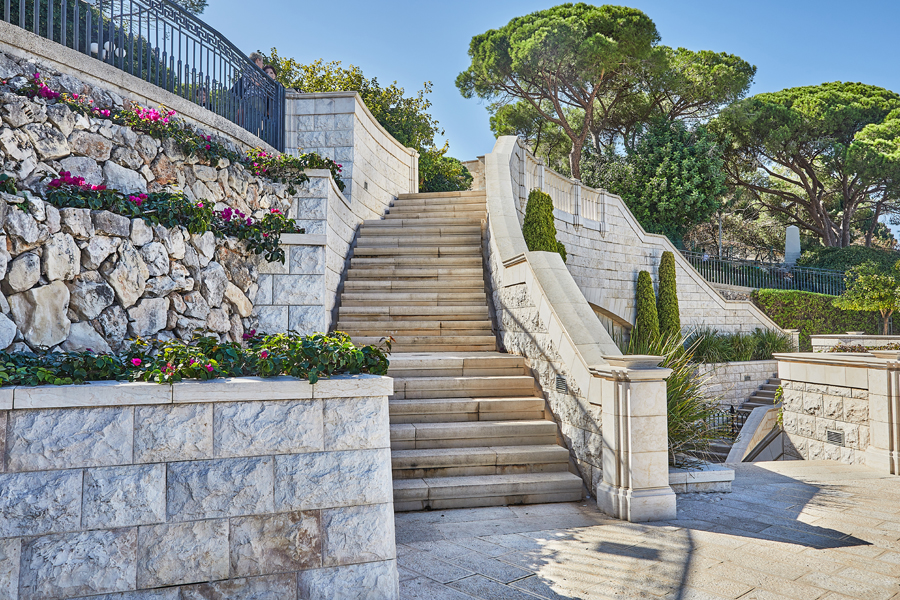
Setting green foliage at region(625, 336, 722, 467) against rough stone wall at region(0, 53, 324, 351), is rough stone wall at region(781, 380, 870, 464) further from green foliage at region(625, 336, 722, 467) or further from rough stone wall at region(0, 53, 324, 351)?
rough stone wall at region(0, 53, 324, 351)

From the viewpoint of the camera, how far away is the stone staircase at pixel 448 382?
5.03 m

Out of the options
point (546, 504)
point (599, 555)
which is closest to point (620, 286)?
point (546, 504)

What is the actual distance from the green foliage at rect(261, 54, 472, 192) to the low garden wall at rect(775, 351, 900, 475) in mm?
11861

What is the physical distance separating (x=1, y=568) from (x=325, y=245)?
16.5 ft

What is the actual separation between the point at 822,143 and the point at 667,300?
1515cm

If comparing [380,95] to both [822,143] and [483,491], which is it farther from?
[822,143]

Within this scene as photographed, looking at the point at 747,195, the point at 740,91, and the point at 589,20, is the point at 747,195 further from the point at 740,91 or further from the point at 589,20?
the point at 589,20

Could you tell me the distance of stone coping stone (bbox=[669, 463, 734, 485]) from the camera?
5281 mm

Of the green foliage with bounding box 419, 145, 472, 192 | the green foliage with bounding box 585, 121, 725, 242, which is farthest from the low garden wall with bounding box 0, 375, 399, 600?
the green foliage with bounding box 585, 121, 725, 242

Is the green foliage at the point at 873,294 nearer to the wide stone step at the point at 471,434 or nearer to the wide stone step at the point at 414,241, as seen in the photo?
the wide stone step at the point at 414,241

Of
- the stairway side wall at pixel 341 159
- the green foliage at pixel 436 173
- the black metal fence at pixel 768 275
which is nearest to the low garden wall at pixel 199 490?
the stairway side wall at pixel 341 159

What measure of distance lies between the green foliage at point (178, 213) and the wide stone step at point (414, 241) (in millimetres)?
2775

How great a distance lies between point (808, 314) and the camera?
20.8 meters

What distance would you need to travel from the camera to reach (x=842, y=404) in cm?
741
